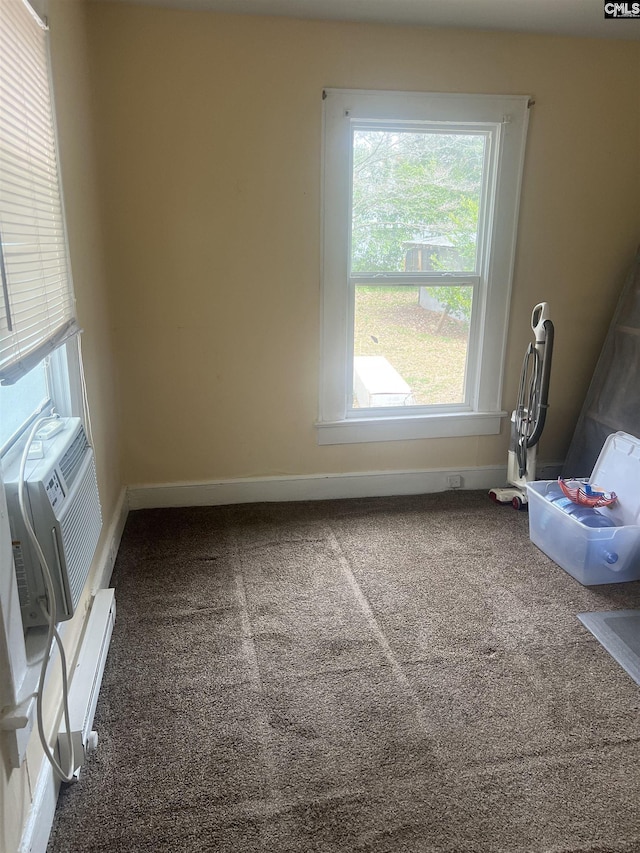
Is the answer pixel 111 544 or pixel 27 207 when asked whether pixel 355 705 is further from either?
pixel 27 207

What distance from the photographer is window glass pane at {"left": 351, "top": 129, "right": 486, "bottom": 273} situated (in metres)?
3.10

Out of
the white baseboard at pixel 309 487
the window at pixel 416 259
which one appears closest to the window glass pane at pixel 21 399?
the white baseboard at pixel 309 487

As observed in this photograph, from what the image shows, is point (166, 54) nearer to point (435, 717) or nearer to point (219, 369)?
point (219, 369)

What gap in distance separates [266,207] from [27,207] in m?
1.54

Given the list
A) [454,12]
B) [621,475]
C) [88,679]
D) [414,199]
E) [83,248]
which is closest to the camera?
[88,679]

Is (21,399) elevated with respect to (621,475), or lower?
elevated

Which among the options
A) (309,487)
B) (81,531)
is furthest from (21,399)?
(309,487)

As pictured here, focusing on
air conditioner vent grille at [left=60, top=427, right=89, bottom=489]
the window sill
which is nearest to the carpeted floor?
the window sill

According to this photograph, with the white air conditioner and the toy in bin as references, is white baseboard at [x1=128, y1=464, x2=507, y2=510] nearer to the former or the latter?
the toy in bin

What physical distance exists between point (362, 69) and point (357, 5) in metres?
0.30

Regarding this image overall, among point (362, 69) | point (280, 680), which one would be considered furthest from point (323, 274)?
point (280, 680)

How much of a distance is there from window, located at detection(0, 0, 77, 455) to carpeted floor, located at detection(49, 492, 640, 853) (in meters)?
0.96

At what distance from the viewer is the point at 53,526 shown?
1446 millimetres

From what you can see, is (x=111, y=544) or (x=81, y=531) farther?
(x=111, y=544)
